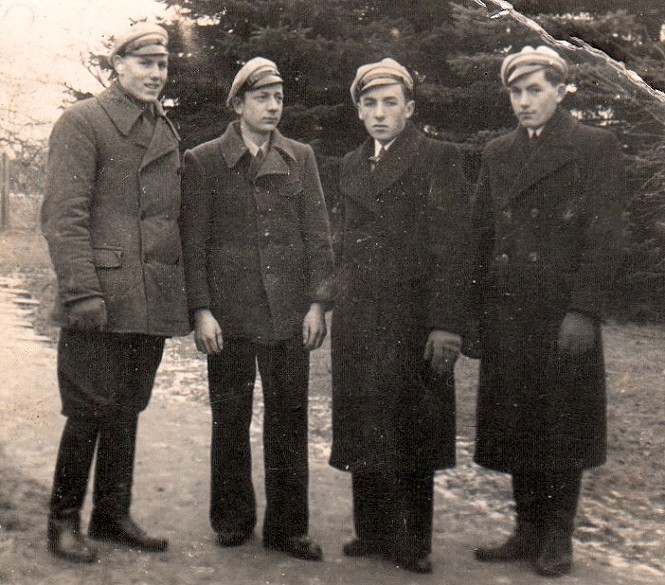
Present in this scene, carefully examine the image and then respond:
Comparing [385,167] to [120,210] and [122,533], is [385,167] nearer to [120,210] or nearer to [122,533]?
[120,210]

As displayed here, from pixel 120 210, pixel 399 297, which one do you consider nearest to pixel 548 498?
pixel 399 297

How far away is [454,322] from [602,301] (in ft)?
1.69

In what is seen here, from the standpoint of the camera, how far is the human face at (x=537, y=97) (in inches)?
122

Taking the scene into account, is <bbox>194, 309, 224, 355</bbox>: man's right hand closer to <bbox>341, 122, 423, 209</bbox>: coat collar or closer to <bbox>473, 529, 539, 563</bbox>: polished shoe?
<bbox>341, 122, 423, 209</bbox>: coat collar

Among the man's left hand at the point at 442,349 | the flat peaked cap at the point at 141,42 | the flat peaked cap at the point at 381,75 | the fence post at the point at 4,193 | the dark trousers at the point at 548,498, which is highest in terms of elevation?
the flat peaked cap at the point at 141,42

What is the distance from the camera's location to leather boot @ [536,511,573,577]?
3043 mm

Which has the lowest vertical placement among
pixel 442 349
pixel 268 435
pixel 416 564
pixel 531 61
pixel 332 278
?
pixel 416 564

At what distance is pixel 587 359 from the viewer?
3080 mm

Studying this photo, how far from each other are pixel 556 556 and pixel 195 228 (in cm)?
176

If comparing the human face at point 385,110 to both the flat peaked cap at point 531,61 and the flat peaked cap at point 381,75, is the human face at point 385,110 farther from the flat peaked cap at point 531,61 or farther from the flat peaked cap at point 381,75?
the flat peaked cap at point 531,61

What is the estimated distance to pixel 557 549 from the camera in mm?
3080

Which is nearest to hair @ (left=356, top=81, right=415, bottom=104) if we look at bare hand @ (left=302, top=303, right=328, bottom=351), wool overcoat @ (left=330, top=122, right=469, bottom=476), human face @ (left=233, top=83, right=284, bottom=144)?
wool overcoat @ (left=330, top=122, right=469, bottom=476)

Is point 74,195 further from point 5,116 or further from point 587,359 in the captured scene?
point 587,359

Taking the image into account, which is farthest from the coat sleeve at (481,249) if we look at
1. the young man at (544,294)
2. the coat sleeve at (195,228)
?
the coat sleeve at (195,228)
